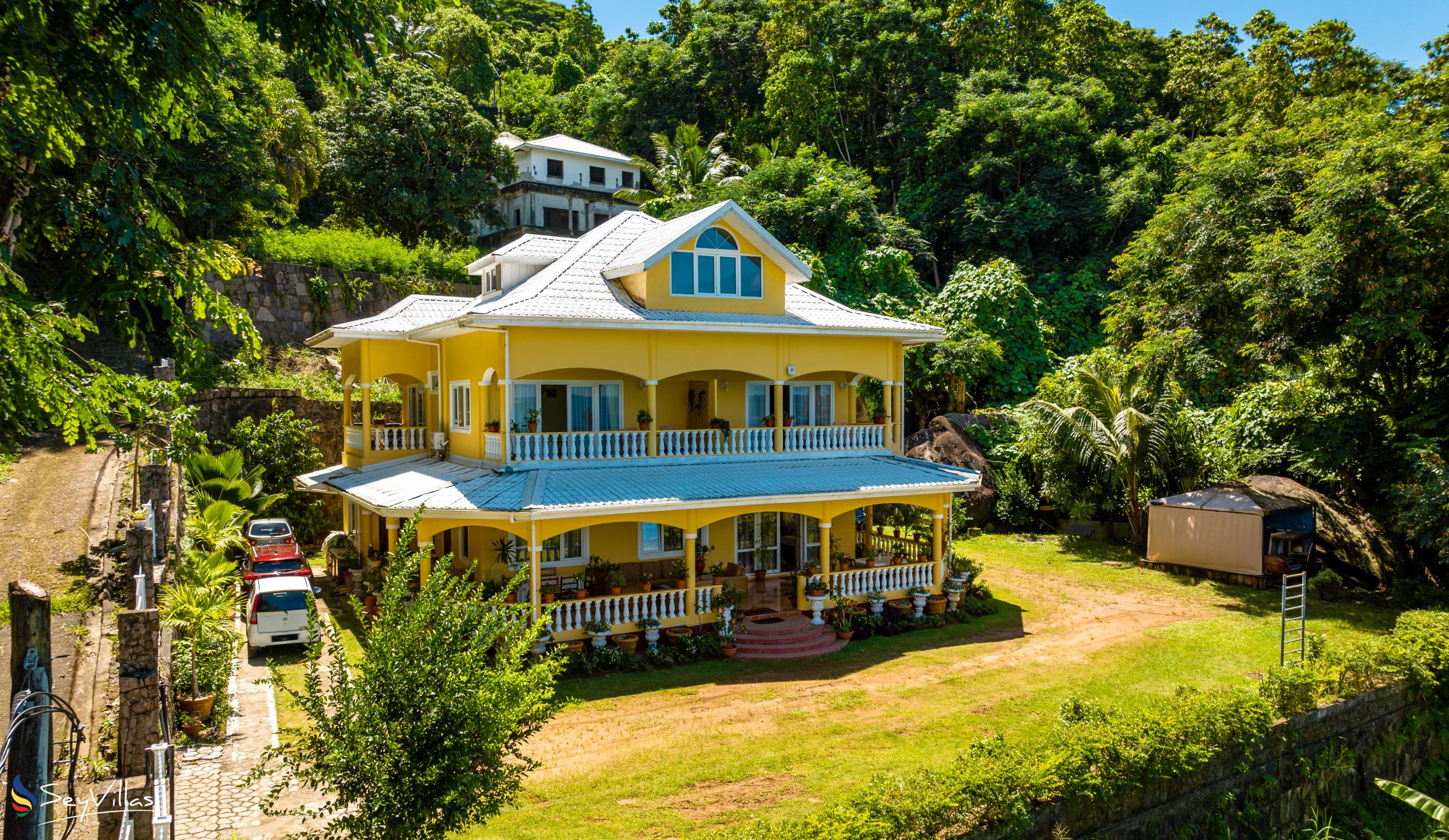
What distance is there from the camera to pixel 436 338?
2097cm

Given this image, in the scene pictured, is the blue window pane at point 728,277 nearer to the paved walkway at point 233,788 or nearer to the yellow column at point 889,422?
the yellow column at point 889,422

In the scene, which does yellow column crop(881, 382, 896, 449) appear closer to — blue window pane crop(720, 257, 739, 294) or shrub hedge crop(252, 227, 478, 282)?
blue window pane crop(720, 257, 739, 294)

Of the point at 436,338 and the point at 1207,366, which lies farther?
the point at 1207,366

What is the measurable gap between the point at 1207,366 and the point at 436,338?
62.1ft

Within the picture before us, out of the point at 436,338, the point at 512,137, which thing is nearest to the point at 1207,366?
the point at 436,338

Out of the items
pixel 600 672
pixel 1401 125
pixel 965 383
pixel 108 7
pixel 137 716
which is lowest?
pixel 600 672

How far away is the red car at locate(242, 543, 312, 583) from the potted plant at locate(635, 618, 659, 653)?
6.86 meters

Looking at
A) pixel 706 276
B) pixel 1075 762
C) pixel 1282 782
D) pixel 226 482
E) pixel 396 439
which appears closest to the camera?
pixel 1075 762

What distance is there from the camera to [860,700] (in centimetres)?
1478

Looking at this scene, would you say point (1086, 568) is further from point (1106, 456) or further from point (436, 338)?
point (436, 338)

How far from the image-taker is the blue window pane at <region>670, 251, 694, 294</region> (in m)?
19.8

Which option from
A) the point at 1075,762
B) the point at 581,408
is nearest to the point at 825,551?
the point at 581,408

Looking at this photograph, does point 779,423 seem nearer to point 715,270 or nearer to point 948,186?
point 715,270

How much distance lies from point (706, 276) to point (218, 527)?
13.3 metres
